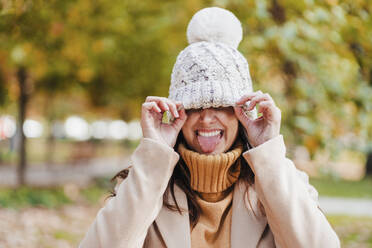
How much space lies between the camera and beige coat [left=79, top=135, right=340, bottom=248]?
68.9 inches

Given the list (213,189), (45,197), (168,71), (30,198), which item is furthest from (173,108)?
(168,71)

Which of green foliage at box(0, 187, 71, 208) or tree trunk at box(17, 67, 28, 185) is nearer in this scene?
green foliage at box(0, 187, 71, 208)

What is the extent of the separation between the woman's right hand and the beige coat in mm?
70

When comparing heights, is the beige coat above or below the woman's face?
below

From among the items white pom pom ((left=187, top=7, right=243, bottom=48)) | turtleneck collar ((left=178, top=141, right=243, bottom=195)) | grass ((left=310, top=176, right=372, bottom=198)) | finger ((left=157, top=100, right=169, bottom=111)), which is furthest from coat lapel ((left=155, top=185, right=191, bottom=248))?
grass ((left=310, top=176, right=372, bottom=198))

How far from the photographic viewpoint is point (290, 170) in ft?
6.01

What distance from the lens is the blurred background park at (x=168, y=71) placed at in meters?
4.30

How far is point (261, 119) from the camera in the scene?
194 centimetres

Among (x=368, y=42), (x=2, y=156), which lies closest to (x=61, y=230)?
(x=368, y=42)

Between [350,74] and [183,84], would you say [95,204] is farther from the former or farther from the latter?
[183,84]

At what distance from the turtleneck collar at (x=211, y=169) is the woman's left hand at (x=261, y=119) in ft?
0.33

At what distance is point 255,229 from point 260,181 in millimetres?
256

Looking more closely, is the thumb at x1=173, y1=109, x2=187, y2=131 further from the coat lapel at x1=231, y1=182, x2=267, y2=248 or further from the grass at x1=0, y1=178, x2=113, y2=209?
the grass at x1=0, y1=178, x2=113, y2=209

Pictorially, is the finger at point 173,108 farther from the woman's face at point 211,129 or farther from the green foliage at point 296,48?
the green foliage at point 296,48
